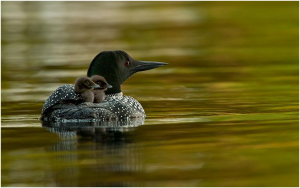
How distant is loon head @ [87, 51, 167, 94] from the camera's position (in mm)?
11055

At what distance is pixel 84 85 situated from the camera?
10.5 m

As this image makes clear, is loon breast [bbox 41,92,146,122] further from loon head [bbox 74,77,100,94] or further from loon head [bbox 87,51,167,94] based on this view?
loon head [bbox 87,51,167,94]

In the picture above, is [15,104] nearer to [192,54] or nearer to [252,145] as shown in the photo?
[252,145]

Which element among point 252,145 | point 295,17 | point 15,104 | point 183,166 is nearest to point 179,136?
point 252,145

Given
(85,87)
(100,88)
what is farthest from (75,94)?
(100,88)

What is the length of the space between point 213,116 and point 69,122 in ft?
5.60

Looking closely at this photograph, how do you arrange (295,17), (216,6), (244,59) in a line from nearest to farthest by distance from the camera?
(244,59) → (295,17) → (216,6)

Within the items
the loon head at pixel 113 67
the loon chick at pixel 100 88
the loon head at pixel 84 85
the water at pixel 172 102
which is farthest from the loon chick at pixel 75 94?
the loon head at pixel 113 67

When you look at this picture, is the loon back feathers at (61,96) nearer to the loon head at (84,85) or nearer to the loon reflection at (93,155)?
the loon head at (84,85)

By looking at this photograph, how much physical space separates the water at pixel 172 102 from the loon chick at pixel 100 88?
0.60 m

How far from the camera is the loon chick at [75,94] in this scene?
1049 centimetres

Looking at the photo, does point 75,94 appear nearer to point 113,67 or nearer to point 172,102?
point 113,67

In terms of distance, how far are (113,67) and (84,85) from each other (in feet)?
2.63

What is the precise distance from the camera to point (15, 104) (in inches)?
482
